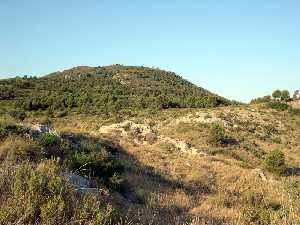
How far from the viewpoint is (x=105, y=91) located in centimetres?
7700

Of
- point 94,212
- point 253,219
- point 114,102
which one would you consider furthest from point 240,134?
point 94,212

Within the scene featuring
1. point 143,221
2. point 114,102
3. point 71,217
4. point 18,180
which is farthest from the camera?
point 114,102

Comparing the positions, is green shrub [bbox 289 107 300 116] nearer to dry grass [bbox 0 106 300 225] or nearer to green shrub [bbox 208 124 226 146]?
dry grass [bbox 0 106 300 225]

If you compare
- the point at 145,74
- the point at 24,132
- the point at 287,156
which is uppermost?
the point at 145,74

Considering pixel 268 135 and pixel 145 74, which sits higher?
pixel 145 74

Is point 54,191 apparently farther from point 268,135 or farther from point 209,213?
point 268,135

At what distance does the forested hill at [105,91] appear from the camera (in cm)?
5745

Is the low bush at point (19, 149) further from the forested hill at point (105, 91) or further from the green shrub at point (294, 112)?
the green shrub at point (294, 112)

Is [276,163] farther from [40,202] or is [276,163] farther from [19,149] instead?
[40,202]

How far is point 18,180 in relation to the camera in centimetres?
528

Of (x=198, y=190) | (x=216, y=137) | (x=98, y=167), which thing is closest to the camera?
(x=98, y=167)

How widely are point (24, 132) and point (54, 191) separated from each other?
235 inches

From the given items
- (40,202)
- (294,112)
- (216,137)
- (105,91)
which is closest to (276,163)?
(216,137)

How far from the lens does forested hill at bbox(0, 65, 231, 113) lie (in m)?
57.5
